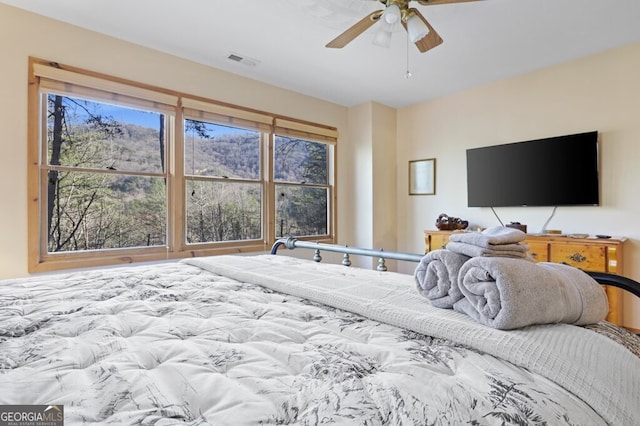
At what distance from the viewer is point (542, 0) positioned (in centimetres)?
231

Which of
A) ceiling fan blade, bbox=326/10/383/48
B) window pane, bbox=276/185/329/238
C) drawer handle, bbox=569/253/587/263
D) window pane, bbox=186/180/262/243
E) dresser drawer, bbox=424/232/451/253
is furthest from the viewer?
window pane, bbox=276/185/329/238

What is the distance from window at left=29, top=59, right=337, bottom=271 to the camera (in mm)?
2613

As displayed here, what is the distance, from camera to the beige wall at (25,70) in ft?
7.85

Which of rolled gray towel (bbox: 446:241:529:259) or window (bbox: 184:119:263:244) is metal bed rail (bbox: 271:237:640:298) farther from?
window (bbox: 184:119:263:244)

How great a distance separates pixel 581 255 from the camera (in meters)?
2.79

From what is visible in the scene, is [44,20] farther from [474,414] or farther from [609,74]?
[609,74]

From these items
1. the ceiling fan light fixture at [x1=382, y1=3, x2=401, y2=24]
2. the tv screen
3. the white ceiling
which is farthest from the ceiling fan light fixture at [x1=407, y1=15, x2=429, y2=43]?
the tv screen

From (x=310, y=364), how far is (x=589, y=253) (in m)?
3.10

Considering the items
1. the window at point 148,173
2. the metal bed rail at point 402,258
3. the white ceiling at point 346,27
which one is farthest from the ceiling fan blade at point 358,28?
the window at point 148,173

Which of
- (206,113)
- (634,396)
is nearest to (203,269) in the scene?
(634,396)

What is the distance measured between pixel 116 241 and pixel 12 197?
2.53 feet

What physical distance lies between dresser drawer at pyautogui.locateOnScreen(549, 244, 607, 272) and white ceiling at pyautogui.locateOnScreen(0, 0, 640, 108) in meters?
1.79

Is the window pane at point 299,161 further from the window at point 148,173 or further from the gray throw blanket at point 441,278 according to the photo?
the gray throw blanket at point 441,278

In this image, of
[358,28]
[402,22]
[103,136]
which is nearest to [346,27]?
[358,28]
